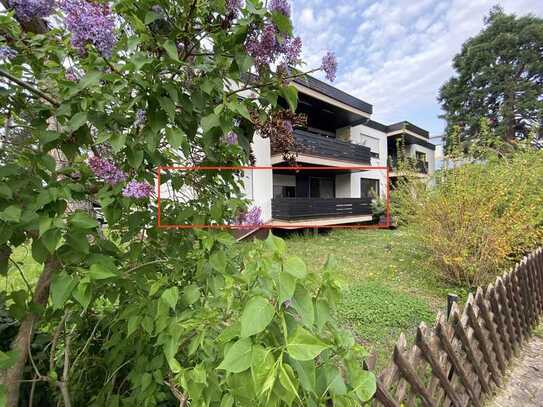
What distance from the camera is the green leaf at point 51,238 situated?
0.68m

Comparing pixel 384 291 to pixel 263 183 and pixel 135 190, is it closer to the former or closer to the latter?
pixel 135 190

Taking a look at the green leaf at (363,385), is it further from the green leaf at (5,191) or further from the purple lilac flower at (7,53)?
the purple lilac flower at (7,53)

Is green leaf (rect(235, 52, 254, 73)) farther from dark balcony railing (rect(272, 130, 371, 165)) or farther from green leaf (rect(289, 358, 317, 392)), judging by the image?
dark balcony railing (rect(272, 130, 371, 165))

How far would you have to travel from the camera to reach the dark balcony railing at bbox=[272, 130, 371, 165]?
8352 mm

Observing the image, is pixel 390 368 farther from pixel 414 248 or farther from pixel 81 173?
pixel 414 248

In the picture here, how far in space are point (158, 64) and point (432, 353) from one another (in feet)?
6.05

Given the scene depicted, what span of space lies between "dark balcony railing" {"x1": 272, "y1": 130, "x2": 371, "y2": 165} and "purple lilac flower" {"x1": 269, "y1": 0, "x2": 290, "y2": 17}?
6969mm

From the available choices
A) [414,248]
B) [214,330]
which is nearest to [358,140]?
[414,248]

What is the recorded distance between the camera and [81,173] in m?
0.97

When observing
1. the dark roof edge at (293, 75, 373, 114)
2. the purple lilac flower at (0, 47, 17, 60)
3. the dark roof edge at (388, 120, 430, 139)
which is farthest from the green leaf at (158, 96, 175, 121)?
the dark roof edge at (388, 120, 430, 139)

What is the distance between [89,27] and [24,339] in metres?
1.09

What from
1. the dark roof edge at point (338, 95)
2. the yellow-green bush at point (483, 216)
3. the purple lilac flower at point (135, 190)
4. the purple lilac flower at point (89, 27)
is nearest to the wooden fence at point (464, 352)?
the yellow-green bush at point (483, 216)

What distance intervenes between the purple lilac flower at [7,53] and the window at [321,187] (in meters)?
10.2

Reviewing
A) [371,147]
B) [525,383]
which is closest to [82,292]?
[525,383]
